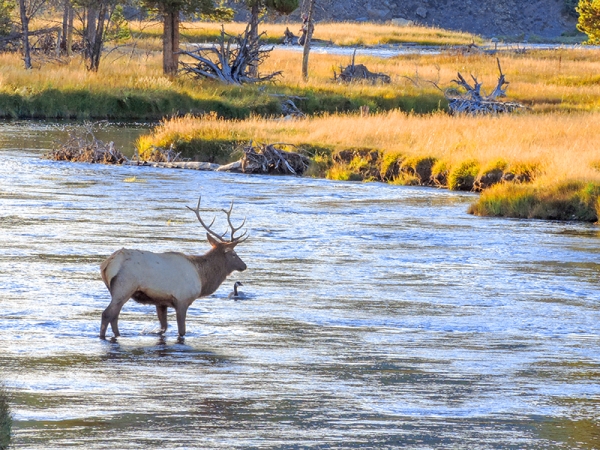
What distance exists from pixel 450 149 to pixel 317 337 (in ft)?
54.4

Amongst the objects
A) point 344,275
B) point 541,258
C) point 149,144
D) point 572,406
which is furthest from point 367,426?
point 149,144

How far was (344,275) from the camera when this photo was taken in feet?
51.4

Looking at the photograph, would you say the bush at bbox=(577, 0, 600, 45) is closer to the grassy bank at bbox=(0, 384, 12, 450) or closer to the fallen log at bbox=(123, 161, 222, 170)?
the fallen log at bbox=(123, 161, 222, 170)

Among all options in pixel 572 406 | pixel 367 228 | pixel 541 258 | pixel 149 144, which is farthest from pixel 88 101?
pixel 572 406

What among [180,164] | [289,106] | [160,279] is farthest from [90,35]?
[160,279]

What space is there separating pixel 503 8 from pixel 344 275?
11548cm

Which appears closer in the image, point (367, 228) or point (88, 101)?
point (367, 228)

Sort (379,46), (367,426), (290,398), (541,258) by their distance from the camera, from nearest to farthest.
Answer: (367,426), (290,398), (541,258), (379,46)

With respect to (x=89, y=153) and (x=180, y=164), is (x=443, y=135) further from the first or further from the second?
(x=89, y=153)

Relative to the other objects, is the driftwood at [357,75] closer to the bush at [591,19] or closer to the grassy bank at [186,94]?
the grassy bank at [186,94]

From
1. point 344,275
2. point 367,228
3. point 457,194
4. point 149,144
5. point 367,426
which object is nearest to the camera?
point 367,426

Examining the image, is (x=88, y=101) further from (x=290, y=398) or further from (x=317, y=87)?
(x=290, y=398)

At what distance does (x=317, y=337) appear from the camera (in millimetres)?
11664

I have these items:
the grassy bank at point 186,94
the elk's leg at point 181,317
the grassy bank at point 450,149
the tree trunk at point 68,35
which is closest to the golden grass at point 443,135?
the grassy bank at point 450,149
